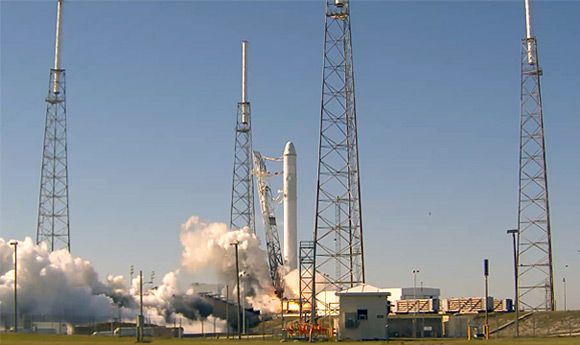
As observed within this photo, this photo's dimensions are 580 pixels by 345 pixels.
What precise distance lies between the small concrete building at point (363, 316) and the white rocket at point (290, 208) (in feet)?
226

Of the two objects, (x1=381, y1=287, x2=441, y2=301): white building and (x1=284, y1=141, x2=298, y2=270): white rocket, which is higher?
(x1=284, y1=141, x2=298, y2=270): white rocket

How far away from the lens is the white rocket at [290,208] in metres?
139

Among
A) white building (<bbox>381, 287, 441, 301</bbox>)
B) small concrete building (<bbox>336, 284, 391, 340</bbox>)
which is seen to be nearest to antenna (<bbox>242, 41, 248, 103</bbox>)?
white building (<bbox>381, 287, 441, 301</bbox>)

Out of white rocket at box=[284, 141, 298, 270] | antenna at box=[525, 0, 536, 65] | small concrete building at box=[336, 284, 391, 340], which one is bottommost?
small concrete building at box=[336, 284, 391, 340]

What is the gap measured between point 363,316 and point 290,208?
70.1m

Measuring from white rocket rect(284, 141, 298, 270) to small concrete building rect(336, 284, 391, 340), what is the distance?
68.9 metres

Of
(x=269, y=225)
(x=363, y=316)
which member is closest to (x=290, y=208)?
(x=269, y=225)

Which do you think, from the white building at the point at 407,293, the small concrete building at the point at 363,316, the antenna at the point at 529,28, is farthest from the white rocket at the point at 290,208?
the small concrete building at the point at 363,316

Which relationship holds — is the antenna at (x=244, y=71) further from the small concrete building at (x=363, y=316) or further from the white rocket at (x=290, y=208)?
the small concrete building at (x=363, y=316)

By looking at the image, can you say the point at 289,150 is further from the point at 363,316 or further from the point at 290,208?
the point at 363,316

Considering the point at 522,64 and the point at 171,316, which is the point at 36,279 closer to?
the point at 171,316

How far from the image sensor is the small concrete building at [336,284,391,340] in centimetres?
6900

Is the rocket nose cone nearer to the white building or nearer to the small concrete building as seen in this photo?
the white building

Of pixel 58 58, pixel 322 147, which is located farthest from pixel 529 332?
pixel 58 58
